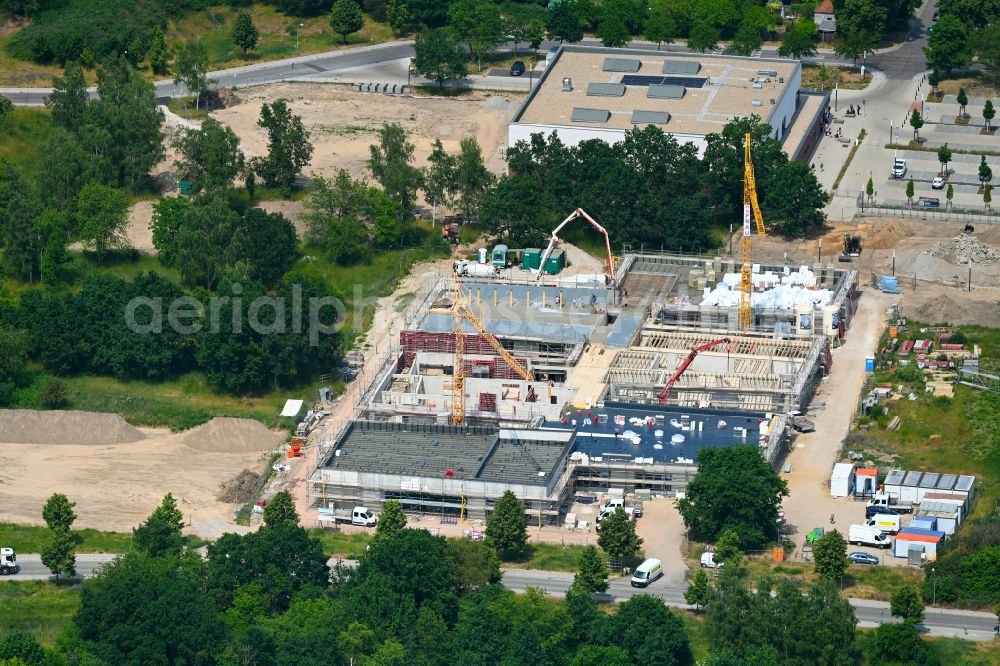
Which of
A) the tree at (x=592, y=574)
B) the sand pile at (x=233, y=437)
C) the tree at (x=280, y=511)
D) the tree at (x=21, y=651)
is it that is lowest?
the sand pile at (x=233, y=437)

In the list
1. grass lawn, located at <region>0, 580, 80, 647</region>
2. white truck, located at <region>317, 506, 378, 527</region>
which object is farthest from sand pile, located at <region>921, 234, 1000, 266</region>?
grass lawn, located at <region>0, 580, 80, 647</region>

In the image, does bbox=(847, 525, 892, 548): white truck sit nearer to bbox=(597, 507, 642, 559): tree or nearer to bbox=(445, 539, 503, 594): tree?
bbox=(597, 507, 642, 559): tree

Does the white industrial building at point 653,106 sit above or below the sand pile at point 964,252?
above

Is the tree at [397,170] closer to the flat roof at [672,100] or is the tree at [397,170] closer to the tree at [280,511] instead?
the flat roof at [672,100]

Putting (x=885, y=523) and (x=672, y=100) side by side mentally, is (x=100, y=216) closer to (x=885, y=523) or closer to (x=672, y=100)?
(x=672, y=100)

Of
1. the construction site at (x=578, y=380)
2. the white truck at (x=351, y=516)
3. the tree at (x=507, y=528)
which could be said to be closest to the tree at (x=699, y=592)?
the tree at (x=507, y=528)

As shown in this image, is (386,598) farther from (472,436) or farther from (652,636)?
(472,436)
